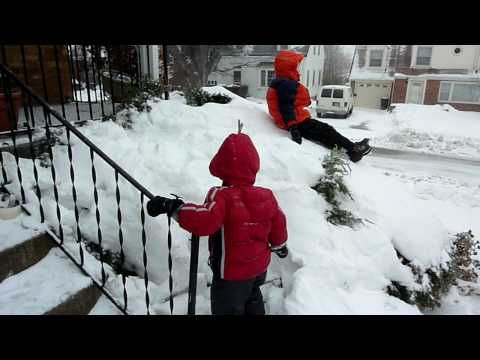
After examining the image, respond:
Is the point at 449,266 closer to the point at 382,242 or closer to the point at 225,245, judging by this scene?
the point at 382,242

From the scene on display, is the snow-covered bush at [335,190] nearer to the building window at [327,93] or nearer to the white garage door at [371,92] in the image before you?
the building window at [327,93]

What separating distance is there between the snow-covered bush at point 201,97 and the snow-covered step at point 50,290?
332 centimetres

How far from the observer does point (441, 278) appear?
11.8ft

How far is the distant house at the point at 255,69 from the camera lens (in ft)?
85.5

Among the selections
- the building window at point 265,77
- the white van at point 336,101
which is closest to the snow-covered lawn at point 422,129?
the white van at point 336,101

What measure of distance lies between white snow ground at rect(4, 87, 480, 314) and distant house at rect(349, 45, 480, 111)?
783 inches

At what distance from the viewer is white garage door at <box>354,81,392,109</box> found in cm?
2375

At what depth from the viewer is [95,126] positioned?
4.42 m

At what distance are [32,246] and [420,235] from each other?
11.9 feet

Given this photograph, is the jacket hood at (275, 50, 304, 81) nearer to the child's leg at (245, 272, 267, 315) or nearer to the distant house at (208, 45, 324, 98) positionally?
the child's leg at (245, 272, 267, 315)

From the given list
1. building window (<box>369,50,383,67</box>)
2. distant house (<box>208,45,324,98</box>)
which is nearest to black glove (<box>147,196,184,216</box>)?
distant house (<box>208,45,324,98</box>)

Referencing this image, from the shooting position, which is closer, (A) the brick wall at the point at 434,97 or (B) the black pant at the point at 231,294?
(B) the black pant at the point at 231,294

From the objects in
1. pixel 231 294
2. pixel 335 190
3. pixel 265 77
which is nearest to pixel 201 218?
pixel 231 294
